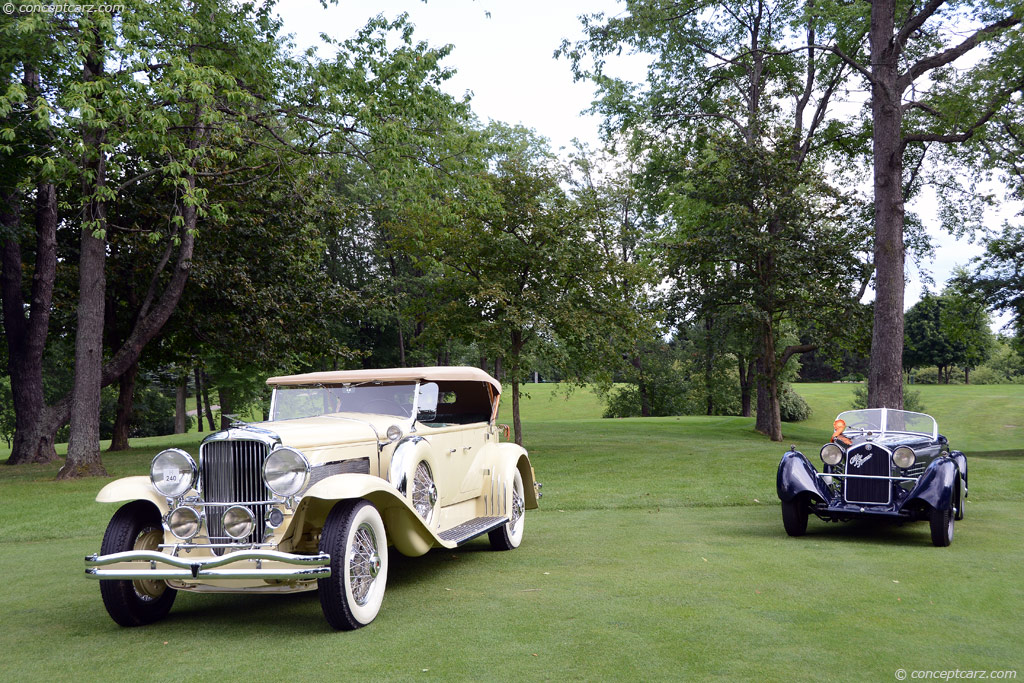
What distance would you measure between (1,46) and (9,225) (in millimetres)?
5462

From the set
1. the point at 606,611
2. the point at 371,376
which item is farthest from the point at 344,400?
the point at 606,611

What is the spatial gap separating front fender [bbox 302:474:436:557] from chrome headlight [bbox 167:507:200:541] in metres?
0.81

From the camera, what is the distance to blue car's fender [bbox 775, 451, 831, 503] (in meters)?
8.81

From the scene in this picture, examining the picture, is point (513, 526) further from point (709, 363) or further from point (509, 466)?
point (709, 363)

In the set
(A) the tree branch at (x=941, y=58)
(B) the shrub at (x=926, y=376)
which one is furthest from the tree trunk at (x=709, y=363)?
(B) the shrub at (x=926, y=376)

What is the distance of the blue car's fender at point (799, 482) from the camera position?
8812 millimetres

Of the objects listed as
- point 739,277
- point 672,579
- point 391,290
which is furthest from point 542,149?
point 672,579

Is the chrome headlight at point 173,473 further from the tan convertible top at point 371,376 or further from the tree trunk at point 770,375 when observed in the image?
the tree trunk at point 770,375

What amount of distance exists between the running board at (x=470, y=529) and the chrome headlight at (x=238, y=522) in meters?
1.68

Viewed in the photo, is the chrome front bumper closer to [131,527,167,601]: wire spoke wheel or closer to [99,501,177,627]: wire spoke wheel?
[99,501,177,627]: wire spoke wheel

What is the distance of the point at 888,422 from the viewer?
A: 32.8 ft

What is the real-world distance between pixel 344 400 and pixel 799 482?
5000 millimetres

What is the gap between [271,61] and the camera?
650 inches

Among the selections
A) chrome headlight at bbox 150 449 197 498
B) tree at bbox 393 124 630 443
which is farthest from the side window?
tree at bbox 393 124 630 443
